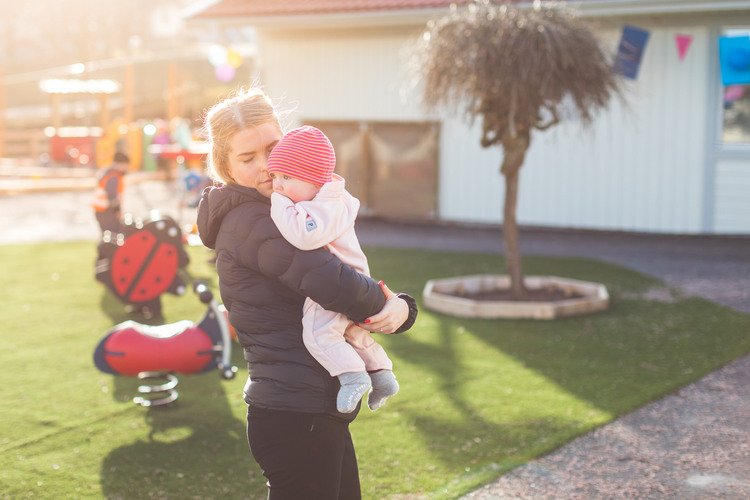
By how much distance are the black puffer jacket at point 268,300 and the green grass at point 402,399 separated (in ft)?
6.14

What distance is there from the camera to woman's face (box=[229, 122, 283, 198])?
2.56 meters

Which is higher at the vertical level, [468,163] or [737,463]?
[468,163]

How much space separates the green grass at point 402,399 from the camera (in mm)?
4496

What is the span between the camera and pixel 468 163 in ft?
48.0

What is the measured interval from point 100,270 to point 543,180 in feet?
26.7

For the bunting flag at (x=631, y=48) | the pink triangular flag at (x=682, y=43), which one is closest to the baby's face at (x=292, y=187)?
the bunting flag at (x=631, y=48)

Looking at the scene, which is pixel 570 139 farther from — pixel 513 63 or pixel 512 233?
pixel 513 63

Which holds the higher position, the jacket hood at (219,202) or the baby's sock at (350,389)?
the jacket hood at (219,202)

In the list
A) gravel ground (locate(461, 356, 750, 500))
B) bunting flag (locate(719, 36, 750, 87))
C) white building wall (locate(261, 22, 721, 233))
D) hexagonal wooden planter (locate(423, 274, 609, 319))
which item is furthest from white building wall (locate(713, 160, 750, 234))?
gravel ground (locate(461, 356, 750, 500))

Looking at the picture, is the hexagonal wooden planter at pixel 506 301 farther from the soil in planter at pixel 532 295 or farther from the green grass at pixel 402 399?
the green grass at pixel 402 399

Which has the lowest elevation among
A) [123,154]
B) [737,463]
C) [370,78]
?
[737,463]

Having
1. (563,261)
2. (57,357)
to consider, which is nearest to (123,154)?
(57,357)

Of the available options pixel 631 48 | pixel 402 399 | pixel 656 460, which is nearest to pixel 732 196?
pixel 631 48

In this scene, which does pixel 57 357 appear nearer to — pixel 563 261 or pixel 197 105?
pixel 563 261
